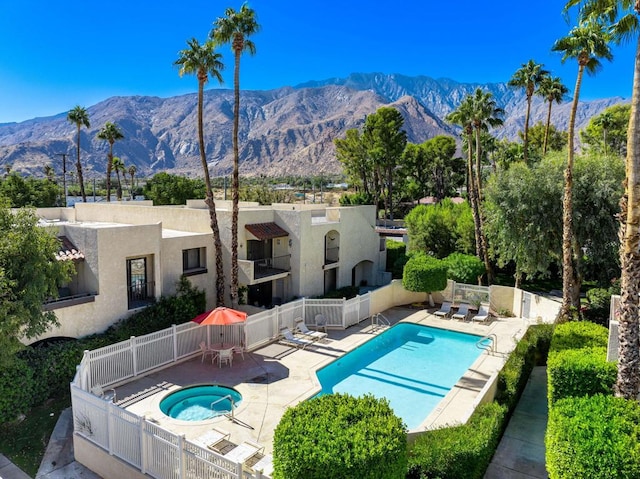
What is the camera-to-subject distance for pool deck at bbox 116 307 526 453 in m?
12.1

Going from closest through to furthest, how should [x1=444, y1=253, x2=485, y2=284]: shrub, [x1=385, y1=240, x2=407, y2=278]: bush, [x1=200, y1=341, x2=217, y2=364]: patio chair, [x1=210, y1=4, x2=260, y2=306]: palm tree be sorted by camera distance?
[x1=200, y1=341, x2=217, y2=364]: patio chair, [x1=210, y1=4, x2=260, y2=306]: palm tree, [x1=444, y1=253, x2=485, y2=284]: shrub, [x1=385, y1=240, x2=407, y2=278]: bush

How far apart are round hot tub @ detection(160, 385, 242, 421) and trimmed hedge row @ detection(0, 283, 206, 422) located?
3.40 m

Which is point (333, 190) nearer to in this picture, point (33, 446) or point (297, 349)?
point (297, 349)

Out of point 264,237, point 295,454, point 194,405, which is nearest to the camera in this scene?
point 295,454

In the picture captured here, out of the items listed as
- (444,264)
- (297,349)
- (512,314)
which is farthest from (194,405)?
(512,314)

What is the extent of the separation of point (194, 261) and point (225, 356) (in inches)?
254

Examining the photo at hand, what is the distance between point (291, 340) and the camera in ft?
61.2

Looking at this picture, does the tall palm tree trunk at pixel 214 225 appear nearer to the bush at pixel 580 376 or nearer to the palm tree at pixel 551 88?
the bush at pixel 580 376

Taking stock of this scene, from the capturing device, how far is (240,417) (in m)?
12.5

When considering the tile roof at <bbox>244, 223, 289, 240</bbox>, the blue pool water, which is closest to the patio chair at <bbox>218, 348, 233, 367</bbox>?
the blue pool water

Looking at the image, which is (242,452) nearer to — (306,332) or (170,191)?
(306,332)

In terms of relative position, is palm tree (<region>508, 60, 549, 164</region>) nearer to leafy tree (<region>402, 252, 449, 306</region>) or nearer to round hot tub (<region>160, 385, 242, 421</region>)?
leafy tree (<region>402, 252, 449, 306</region>)

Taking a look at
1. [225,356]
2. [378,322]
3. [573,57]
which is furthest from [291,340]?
[573,57]

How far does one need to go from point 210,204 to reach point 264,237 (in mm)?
3704
